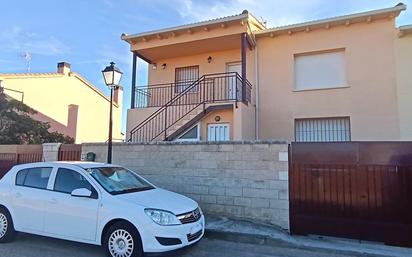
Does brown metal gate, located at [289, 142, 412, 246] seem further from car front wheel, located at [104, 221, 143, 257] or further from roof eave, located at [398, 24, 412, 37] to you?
roof eave, located at [398, 24, 412, 37]

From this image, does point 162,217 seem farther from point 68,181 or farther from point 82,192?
point 68,181

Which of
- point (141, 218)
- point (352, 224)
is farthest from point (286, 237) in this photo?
point (141, 218)

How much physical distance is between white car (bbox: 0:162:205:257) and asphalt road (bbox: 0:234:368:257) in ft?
0.86

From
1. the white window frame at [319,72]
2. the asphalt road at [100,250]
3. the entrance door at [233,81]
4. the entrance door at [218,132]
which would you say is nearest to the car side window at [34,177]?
the asphalt road at [100,250]

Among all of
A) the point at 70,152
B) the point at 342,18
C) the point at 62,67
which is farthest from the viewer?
the point at 62,67

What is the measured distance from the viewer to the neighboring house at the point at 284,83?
10953 millimetres

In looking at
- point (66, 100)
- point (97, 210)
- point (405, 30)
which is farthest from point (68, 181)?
point (66, 100)

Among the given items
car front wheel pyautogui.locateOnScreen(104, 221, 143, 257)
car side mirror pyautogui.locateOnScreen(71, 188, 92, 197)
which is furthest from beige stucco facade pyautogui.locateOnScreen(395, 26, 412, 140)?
car side mirror pyautogui.locateOnScreen(71, 188, 92, 197)

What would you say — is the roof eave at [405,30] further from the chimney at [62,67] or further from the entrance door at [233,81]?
the chimney at [62,67]

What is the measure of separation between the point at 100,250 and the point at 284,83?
29.4 ft

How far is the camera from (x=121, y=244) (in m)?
5.03

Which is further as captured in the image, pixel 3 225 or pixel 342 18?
pixel 342 18

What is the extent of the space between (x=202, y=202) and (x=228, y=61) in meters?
6.82

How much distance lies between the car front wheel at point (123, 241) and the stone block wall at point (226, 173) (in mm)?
3189
